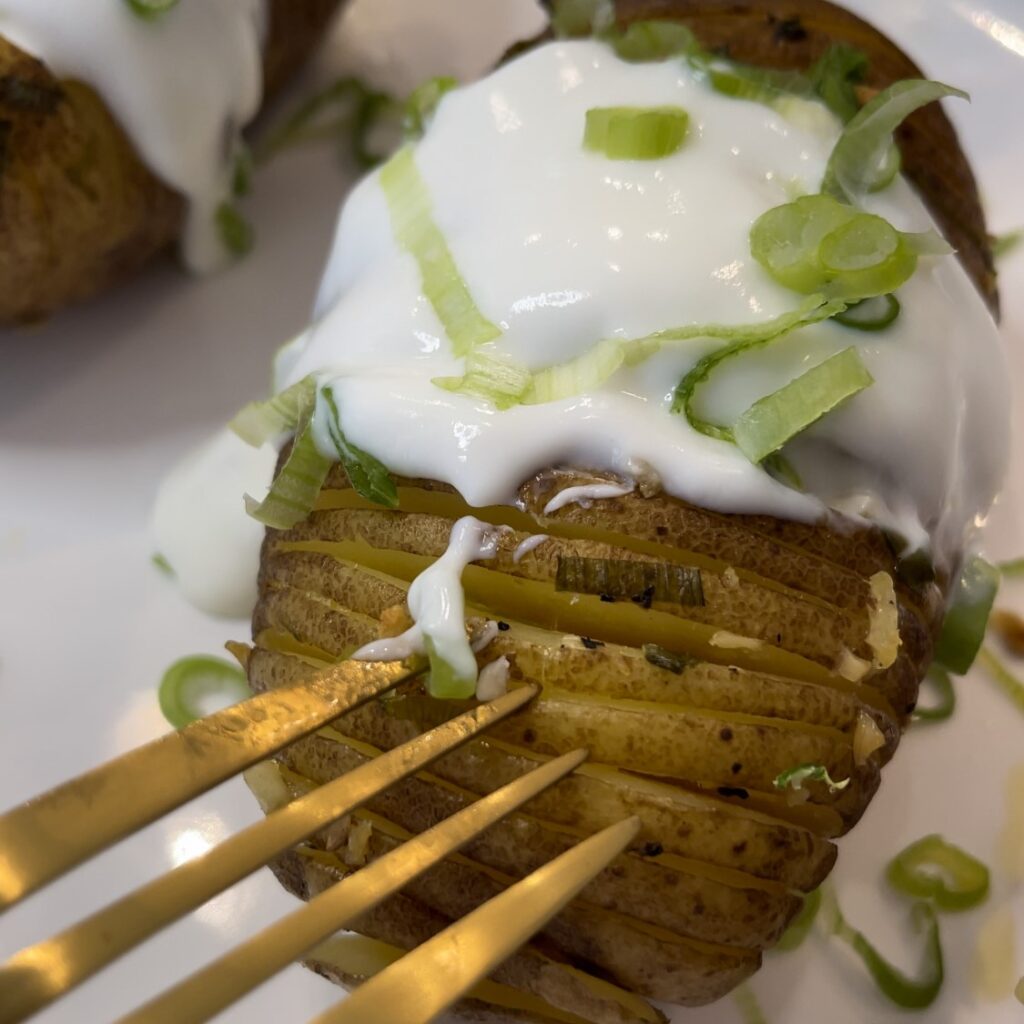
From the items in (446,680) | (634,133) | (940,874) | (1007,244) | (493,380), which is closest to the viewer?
(446,680)

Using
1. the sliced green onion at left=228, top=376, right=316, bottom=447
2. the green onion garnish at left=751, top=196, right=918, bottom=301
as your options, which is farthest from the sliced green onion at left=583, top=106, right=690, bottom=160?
the sliced green onion at left=228, top=376, right=316, bottom=447

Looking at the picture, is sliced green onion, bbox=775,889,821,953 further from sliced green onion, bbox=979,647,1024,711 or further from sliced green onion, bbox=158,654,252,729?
sliced green onion, bbox=158,654,252,729

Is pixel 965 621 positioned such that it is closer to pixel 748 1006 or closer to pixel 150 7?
pixel 748 1006

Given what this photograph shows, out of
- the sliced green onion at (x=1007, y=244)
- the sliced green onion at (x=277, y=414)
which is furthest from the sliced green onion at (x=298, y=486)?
the sliced green onion at (x=1007, y=244)

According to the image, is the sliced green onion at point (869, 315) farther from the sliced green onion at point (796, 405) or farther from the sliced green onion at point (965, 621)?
the sliced green onion at point (965, 621)

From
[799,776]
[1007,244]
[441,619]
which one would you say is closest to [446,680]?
[441,619]

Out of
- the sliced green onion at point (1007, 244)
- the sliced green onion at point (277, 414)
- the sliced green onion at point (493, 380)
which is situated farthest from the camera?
the sliced green onion at point (1007, 244)
